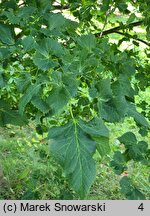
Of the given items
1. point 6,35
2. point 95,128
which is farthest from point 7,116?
point 95,128

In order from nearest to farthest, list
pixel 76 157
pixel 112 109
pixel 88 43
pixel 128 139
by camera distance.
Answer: pixel 76 157
pixel 112 109
pixel 88 43
pixel 128 139

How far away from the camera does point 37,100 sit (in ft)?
3.66

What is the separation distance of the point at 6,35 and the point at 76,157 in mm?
530

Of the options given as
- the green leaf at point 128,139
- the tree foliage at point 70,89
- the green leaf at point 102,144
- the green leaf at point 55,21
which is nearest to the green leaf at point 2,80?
the tree foliage at point 70,89

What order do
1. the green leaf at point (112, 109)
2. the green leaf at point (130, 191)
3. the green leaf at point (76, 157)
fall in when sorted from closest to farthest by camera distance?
1. the green leaf at point (76, 157)
2. the green leaf at point (112, 109)
3. the green leaf at point (130, 191)

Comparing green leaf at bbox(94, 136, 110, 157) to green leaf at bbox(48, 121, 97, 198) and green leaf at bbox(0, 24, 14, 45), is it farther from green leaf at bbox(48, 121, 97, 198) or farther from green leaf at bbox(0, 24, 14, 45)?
green leaf at bbox(0, 24, 14, 45)

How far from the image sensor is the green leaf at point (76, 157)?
99 cm

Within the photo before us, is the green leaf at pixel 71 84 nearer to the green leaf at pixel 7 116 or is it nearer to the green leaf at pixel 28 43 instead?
the green leaf at pixel 28 43

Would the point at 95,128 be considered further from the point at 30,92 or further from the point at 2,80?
the point at 2,80

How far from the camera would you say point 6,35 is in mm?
1311

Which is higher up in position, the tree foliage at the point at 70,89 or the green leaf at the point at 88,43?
the green leaf at the point at 88,43

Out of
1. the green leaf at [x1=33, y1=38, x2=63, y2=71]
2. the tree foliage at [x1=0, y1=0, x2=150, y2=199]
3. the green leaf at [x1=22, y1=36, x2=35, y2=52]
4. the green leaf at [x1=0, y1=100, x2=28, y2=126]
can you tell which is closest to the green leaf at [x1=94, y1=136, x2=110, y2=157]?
the tree foliage at [x1=0, y1=0, x2=150, y2=199]

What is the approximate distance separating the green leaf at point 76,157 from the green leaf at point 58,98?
0.08m

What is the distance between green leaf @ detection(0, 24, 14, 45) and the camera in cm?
129
